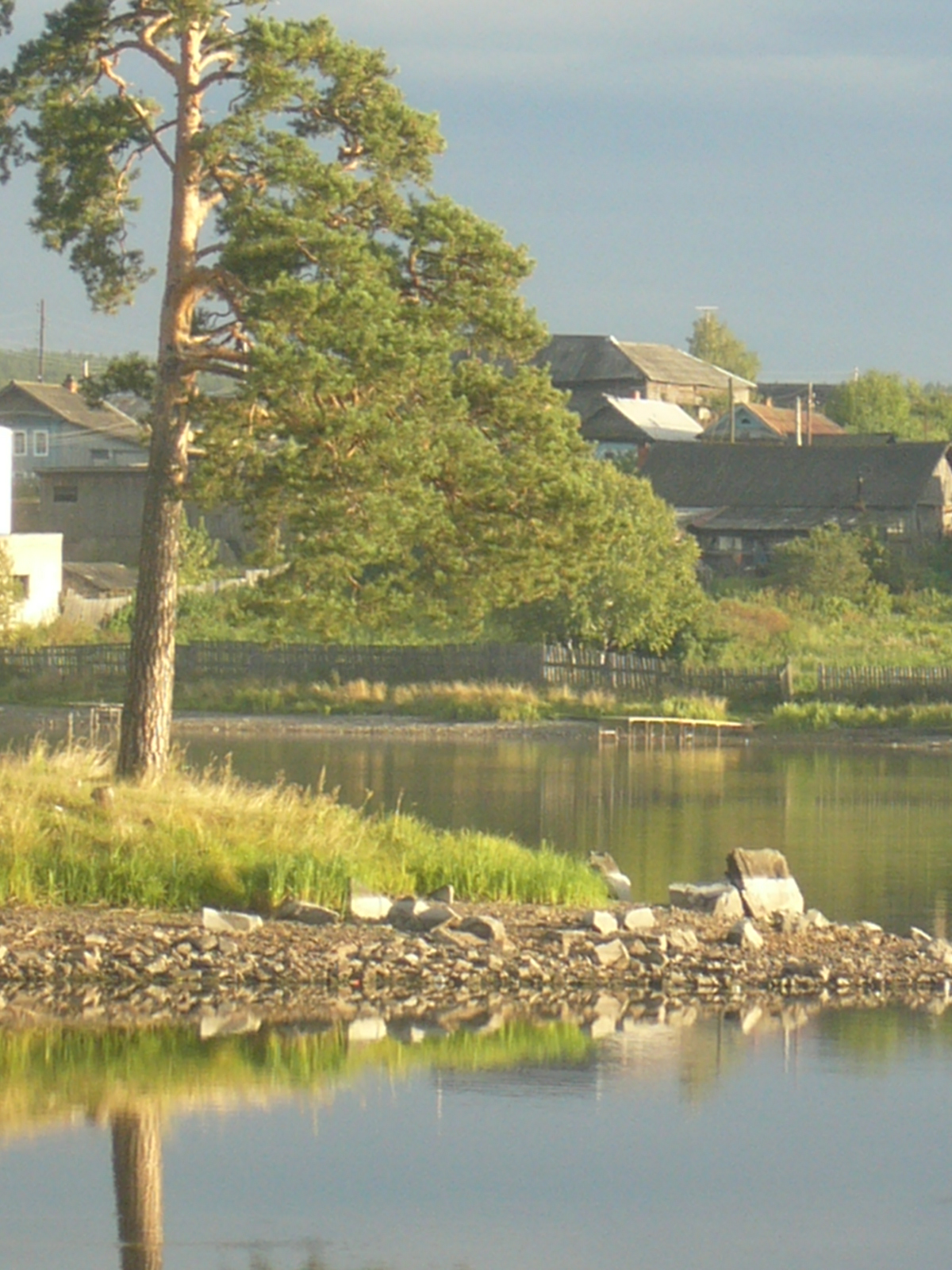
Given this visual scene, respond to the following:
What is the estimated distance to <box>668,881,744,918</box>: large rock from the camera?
20828 millimetres

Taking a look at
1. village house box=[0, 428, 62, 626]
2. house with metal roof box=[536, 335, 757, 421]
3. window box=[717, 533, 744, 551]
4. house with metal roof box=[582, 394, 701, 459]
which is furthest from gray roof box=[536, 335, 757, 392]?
village house box=[0, 428, 62, 626]

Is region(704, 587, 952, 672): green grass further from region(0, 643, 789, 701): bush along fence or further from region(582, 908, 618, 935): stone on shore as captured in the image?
region(582, 908, 618, 935): stone on shore

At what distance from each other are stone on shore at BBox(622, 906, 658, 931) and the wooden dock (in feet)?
114

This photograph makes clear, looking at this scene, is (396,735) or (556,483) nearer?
(556,483)

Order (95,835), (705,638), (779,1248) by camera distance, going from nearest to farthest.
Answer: (779,1248) < (95,835) < (705,638)

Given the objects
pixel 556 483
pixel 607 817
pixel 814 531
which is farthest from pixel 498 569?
pixel 814 531

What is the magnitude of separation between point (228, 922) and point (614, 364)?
4509 inches

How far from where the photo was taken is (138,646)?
2509 centimetres

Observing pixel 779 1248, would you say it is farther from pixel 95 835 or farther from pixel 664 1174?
pixel 95 835

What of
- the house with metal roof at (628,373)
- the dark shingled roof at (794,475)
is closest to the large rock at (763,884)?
the dark shingled roof at (794,475)

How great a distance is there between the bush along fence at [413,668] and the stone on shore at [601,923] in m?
42.0

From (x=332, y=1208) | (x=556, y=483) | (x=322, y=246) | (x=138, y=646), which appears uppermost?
(x=322, y=246)

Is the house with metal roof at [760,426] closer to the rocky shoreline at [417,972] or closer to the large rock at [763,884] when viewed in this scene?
the large rock at [763,884]

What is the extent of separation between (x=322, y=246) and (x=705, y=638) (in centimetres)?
4256
